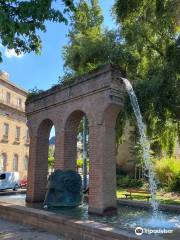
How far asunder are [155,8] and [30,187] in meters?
10.2

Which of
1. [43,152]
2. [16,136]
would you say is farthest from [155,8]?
[16,136]

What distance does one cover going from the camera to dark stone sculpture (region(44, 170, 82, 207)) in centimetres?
1384

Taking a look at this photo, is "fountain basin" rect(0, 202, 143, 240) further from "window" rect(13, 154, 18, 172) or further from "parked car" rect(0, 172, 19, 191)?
"window" rect(13, 154, 18, 172)

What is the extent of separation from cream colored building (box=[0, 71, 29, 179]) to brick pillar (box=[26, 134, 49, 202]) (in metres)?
30.2

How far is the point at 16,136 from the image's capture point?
168 feet

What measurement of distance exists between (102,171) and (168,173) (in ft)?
56.8

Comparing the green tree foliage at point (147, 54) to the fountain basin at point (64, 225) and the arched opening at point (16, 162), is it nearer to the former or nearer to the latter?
the fountain basin at point (64, 225)

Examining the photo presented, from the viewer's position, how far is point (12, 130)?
164 ft

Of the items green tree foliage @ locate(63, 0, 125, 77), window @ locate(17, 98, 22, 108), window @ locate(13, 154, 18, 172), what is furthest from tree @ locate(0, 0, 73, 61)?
window @ locate(17, 98, 22, 108)

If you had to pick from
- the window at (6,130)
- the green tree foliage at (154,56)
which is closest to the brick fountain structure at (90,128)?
the green tree foliage at (154,56)

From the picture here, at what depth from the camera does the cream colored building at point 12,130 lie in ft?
157

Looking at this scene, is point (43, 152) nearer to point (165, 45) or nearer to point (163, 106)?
point (163, 106)

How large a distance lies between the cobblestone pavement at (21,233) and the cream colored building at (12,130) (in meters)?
35.2

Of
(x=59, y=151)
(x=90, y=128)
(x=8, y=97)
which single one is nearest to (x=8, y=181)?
(x=59, y=151)
